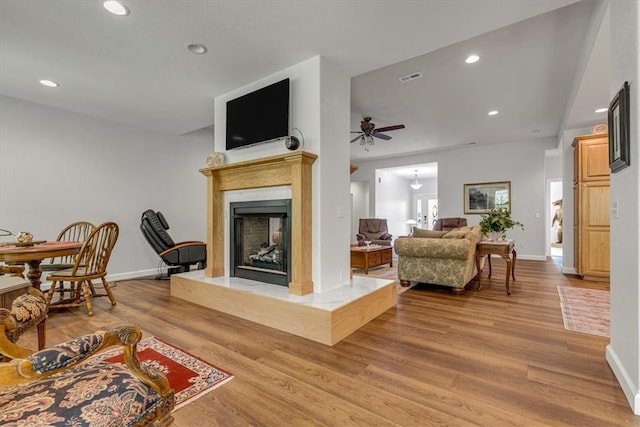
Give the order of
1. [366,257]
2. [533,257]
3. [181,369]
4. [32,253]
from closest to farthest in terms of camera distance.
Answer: [181,369] → [32,253] → [366,257] → [533,257]

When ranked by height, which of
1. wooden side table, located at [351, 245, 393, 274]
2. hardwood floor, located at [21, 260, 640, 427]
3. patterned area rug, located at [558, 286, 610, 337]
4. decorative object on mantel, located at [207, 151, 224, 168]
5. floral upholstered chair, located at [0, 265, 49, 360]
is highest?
decorative object on mantel, located at [207, 151, 224, 168]

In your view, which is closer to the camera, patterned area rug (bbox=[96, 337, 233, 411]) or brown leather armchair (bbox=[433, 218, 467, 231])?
patterned area rug (bbox=[96, 337, 233, 411])

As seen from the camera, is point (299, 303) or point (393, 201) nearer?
point (299, 303)

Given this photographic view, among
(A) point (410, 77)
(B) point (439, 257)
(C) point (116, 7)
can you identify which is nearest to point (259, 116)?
(C) point (116, 7)

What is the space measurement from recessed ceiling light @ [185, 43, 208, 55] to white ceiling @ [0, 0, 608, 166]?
0.06 metres

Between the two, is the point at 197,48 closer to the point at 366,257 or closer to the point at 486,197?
the point at 366,257

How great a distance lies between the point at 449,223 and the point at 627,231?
221 inches

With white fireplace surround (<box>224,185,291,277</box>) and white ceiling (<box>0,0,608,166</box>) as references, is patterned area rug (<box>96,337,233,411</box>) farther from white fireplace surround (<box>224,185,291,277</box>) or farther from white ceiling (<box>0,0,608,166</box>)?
white ceiling (<box>0,0,608,166</box>)

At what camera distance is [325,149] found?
2947 mm

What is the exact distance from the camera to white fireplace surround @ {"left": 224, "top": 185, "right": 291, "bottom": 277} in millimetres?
3145

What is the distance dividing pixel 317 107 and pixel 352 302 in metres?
1.91

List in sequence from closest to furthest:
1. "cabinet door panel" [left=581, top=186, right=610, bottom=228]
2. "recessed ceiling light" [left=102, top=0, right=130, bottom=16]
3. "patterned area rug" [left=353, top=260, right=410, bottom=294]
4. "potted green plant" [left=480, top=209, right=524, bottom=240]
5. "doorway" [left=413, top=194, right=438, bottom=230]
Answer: "recessed ceiling light" [left=102, top=0, right=130, bottom=16], "potted green plant" [left=480, top=209, right=524, bottom=240], "cabinet door panel" [left=581, top=186, right=610, bottom=228], "patterned area rug" [left=353, top=260, right=410, bottom=294], "doorway" [left=413, top=194, right=438, bottom=230]

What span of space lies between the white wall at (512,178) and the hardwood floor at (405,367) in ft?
13.7

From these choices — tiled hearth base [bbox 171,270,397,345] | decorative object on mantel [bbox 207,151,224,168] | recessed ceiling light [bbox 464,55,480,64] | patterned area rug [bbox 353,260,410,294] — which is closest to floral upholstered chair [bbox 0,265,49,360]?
tiled hearth base [bbox 171,270,397,345]
